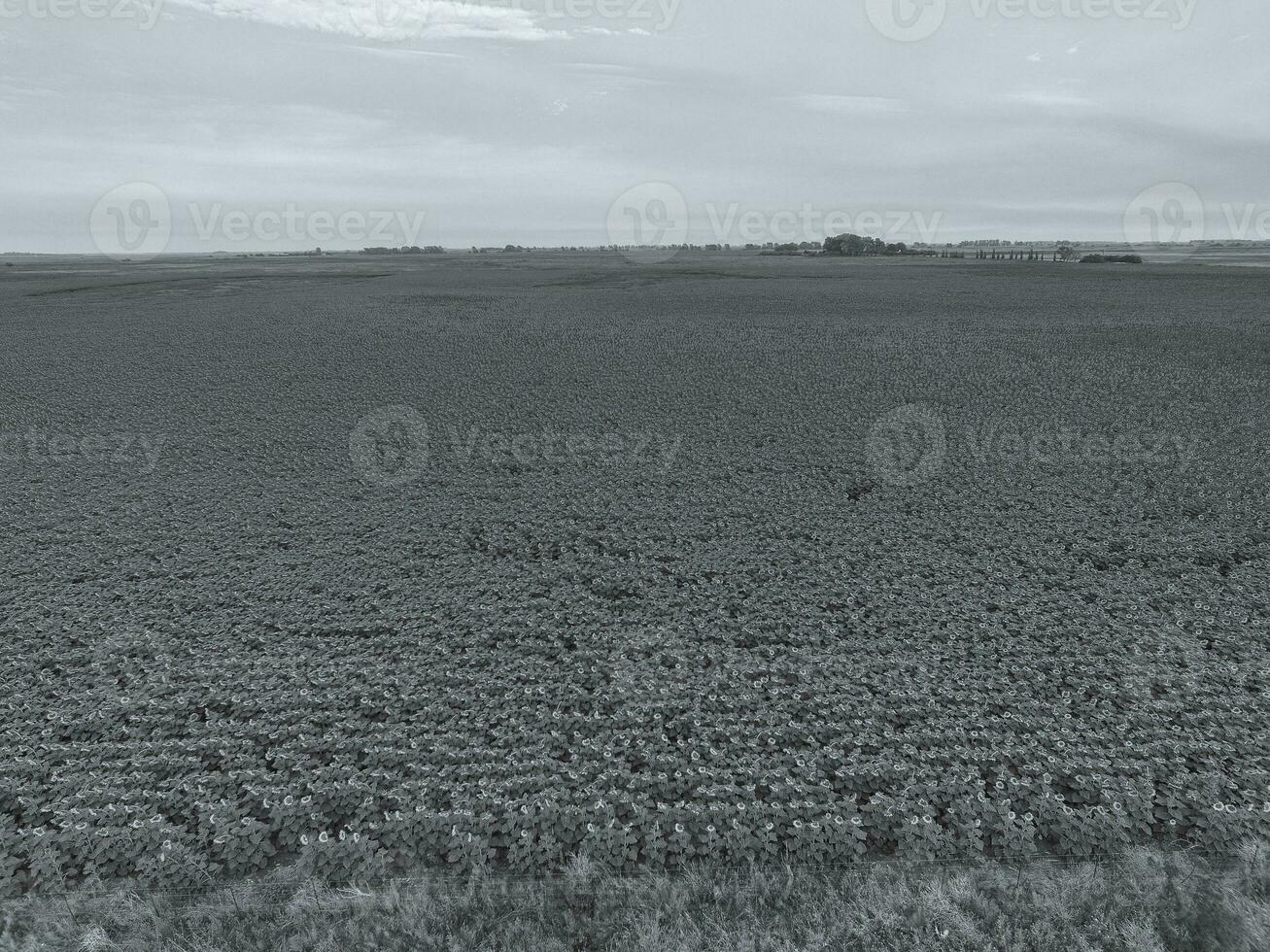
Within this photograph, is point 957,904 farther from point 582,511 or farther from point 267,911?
point 582,511

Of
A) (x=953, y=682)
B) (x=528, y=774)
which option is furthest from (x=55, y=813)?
(x=953, y=682)

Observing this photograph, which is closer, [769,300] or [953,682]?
[953,682]
